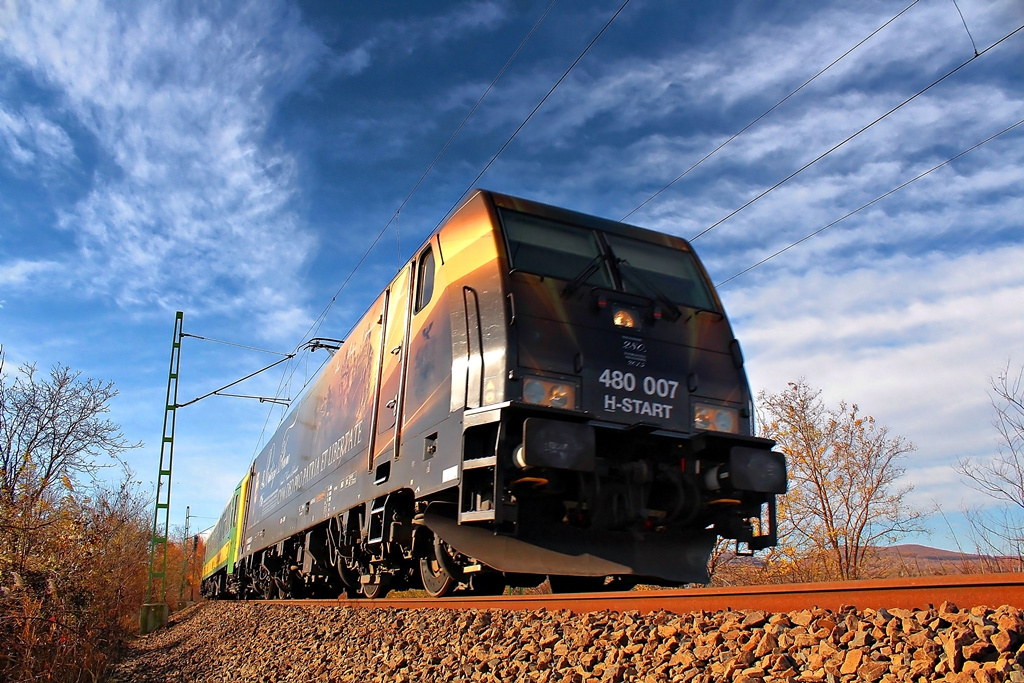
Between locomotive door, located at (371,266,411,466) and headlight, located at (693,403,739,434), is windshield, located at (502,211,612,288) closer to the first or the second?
headlight, located at (693,403,739,434)

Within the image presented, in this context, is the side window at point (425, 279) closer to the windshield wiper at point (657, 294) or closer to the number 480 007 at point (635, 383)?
the windshield wiper at point (657, 294)

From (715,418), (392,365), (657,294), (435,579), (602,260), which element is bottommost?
(435,579)

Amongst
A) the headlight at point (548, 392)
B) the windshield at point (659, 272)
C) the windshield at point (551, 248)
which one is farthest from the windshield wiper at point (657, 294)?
the headlight at point (548, 392)

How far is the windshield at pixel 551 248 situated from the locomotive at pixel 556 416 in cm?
2

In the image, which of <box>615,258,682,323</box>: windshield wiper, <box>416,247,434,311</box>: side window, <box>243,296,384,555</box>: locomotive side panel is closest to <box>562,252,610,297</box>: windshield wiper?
<box>615,258,682,323</box>: windshield wiper

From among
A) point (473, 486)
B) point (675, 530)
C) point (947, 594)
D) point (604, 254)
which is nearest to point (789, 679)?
point (947, 594)

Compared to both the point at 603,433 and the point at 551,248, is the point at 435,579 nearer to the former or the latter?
the point at 603,433

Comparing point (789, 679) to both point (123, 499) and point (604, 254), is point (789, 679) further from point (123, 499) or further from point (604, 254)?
point (123, 499)

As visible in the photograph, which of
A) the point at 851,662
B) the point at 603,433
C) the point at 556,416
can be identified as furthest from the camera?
the point at 603,433

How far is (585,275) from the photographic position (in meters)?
6.12

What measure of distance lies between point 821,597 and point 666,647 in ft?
2.40

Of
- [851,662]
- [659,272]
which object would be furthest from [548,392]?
[851,662]

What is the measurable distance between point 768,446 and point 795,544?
1160cm

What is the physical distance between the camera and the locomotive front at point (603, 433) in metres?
5.20
